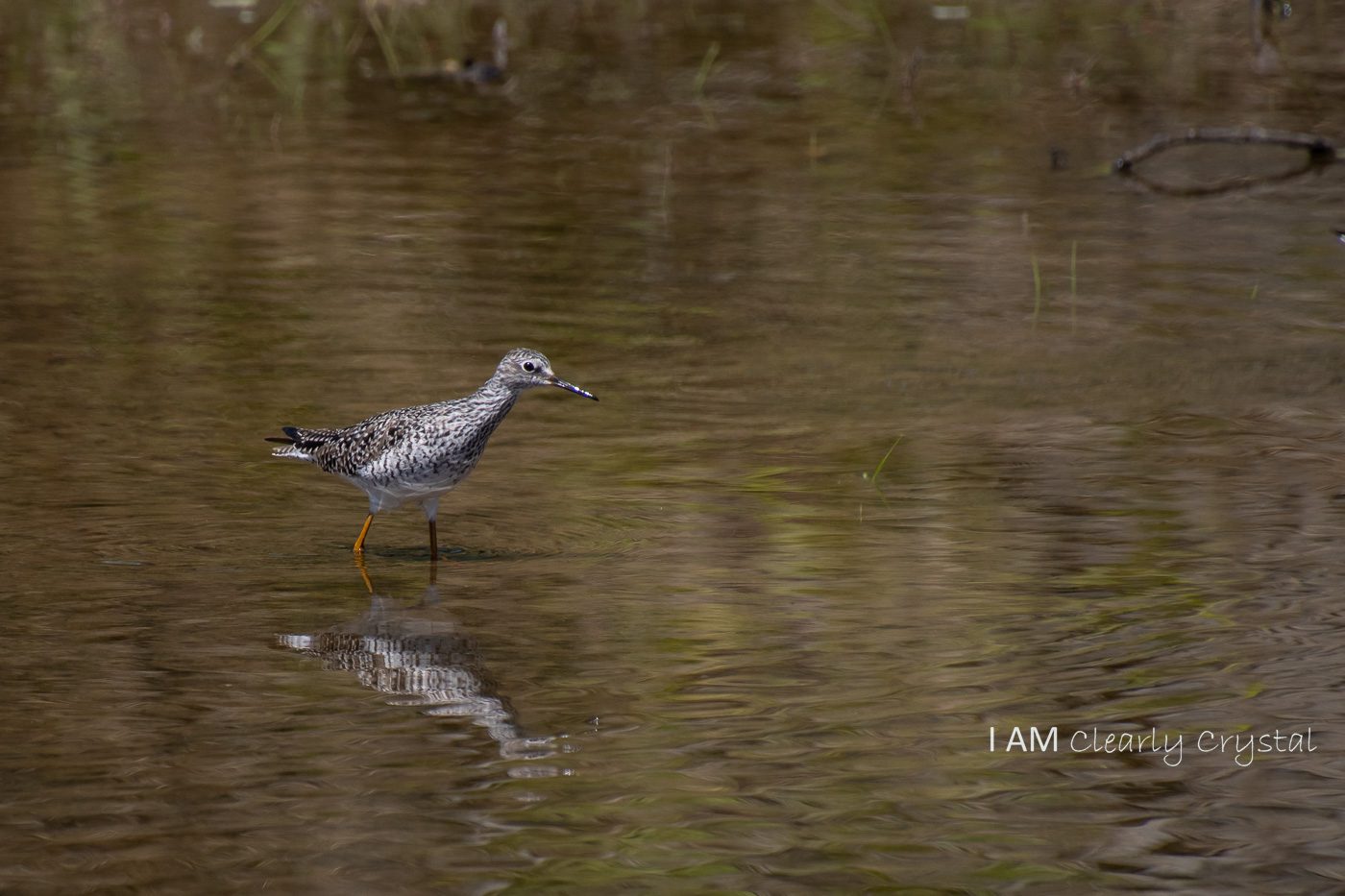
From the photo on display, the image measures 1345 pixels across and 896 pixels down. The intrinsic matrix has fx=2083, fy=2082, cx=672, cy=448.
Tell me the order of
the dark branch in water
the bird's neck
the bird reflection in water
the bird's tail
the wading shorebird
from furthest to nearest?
the dark branch in water < the bird's tail < the bird's neck < the wading shorebird < the bird reflection in water

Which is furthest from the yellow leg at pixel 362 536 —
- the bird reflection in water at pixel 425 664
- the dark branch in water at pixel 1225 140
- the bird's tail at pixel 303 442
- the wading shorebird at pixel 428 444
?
the dark branch in water at pixel 1225 140

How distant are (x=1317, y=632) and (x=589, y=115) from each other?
13270 millimetres

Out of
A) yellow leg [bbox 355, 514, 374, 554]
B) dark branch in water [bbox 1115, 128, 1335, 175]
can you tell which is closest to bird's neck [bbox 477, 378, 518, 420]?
yellow leg [bbox 355, 514, 374, 554]

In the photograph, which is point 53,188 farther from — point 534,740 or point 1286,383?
point 534,740

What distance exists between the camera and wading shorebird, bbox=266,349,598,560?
8.54m

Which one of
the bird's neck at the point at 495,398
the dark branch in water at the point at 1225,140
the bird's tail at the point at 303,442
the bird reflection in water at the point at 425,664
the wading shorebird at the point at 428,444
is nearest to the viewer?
the bird reflection in water at the point at 425,664

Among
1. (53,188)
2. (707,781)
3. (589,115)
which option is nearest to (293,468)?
(707,781)

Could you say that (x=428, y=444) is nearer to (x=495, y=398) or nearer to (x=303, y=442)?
(x=495, y=398)

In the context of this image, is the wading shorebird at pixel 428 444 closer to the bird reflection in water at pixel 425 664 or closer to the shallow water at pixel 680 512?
the shallow water at pixel 680 512

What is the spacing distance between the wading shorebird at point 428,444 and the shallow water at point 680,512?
0.88 ft

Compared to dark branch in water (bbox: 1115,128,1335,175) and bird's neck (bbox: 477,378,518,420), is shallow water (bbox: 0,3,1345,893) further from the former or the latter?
bird's neck (bbox: 477,378,518,420)

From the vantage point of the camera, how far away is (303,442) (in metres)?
9.20

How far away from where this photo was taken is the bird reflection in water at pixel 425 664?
6.67 m

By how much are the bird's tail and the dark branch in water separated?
9.32m
